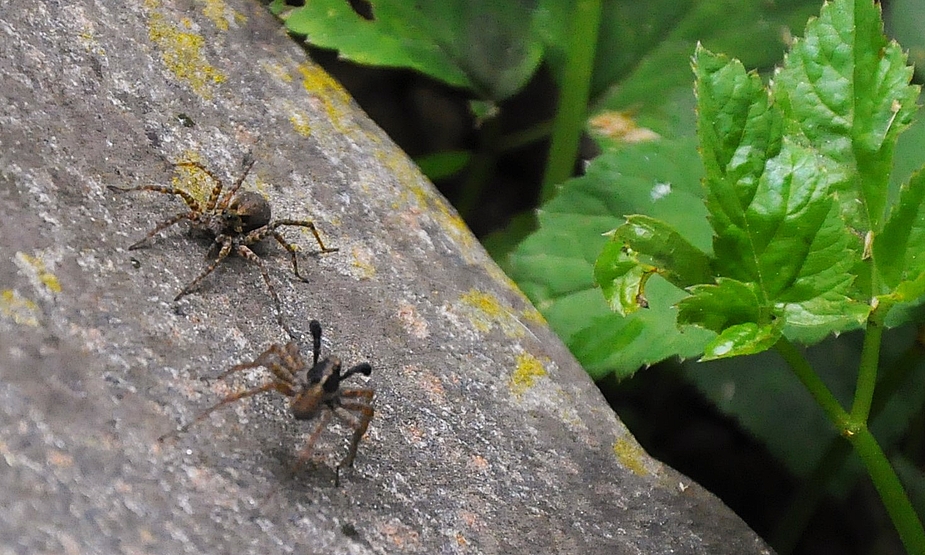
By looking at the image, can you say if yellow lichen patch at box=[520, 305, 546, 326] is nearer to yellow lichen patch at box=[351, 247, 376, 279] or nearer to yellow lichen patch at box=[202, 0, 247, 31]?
yellow lichen patch at box=[351, 247, 376, 279]

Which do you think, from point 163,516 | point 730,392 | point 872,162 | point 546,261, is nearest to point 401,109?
point 546,261

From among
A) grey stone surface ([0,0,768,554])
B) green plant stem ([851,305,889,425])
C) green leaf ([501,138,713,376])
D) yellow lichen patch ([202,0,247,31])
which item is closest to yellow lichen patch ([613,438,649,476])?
grey stone surface ([0,0,768,554])

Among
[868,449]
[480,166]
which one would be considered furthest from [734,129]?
[480,166]

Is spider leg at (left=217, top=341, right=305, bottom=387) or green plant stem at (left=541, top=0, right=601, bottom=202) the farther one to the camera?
green plant stem at (left=541, top=0, right=601, bottom=202)

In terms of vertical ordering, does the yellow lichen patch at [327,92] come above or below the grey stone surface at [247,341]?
above

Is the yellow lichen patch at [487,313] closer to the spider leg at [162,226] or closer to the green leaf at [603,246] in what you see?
the green leaf at [603,246]

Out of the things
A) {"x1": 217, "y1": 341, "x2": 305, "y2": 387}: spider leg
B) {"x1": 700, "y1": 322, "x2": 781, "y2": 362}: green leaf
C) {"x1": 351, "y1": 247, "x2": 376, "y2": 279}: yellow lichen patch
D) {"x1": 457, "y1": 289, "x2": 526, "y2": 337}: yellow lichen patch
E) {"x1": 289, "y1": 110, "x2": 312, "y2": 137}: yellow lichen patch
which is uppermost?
{"x1": 700, "y1": 322, "x2": 781, "y2": 362}: green leaf

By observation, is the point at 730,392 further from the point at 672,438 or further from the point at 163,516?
the point at 163,516

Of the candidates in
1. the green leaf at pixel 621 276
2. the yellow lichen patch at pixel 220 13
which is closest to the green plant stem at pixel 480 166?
the yellow lichen patch at pixel 220 13
